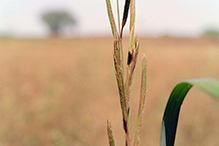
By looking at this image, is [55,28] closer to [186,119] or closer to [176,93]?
[186,119]

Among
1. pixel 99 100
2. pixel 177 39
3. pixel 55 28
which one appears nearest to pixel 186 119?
pixel 99 100

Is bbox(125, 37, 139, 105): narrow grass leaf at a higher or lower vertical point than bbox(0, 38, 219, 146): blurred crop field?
higher

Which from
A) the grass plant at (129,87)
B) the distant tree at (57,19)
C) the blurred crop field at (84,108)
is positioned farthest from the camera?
the distant tree at (57,19)

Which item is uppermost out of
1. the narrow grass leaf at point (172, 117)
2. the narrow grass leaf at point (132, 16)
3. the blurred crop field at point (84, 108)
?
the narrow grass leaf at point (132, 16)

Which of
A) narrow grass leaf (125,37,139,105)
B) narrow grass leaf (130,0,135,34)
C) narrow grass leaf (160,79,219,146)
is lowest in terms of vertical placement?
narrow grass leaf (160,79,219,146)

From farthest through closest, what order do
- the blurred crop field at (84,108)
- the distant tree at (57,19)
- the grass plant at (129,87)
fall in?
1. the distant tree at (57,19)
2. the blurred crop field at (84,108)
3. the grass plant at (129,87)

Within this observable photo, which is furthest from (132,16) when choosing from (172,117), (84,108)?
(84,108)

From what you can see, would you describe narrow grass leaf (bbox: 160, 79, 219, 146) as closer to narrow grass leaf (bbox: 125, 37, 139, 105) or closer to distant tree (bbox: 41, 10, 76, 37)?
narrow grass leaf (bbox: 125, 37, 139, 105)

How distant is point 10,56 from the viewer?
24.0ft

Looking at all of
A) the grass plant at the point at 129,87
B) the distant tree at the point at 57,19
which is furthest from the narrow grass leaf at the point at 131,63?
the distant tree at the point at 57,19

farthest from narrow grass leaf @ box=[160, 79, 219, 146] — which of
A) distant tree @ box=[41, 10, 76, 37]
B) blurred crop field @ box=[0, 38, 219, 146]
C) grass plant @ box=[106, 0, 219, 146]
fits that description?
distant tree @ box=[41, 10, 76, 37]

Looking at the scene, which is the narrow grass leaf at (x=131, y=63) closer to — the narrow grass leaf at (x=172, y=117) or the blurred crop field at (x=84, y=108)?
the narrow grass leaf at (x=172, y=117)

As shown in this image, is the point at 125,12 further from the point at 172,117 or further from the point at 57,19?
the point at 57,19

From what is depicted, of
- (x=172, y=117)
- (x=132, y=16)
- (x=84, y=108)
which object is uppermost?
(x=132, y=16)
